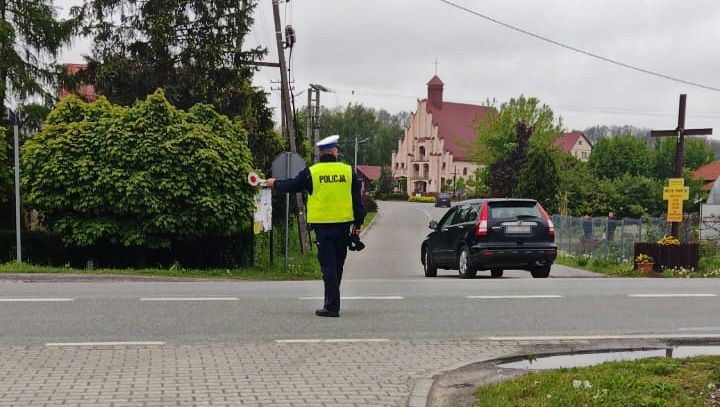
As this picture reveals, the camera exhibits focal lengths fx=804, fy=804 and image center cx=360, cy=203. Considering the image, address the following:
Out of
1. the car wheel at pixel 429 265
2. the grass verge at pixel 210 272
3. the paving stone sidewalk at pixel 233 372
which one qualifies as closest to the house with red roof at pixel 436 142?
the grass verge at pixel 210 272

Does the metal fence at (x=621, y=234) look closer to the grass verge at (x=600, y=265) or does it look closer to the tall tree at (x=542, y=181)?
the grass verge at (x=600, y=265)

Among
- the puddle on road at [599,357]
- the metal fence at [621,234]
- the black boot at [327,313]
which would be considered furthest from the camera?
the metal fence at [621,234]

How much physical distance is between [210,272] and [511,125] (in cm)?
6575

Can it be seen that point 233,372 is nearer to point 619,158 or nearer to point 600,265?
point 600,265

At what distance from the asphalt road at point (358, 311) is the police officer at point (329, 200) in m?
0.79

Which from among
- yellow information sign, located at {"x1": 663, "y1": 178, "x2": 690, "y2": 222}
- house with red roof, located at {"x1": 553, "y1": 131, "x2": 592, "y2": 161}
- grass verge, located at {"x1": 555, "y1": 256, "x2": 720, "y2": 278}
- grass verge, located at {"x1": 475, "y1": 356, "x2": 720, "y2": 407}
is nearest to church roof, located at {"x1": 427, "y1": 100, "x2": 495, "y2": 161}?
house with red roof, located at {"x1": 553, "y1": 131, "x2": 592, "y2": 161}

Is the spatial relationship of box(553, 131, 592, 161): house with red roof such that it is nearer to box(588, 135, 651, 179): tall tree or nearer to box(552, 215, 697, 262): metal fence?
box(588, 135, 651, 179): tall tree

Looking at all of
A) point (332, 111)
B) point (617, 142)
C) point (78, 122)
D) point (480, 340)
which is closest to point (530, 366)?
point (480, 340)

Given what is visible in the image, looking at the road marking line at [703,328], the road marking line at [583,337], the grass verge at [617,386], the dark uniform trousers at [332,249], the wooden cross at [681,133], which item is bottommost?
the road marking line at [703,328]

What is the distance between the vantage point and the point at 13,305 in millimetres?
9047

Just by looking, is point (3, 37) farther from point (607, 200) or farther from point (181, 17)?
point (607, 200)

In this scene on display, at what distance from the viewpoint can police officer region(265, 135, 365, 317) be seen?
26.6ft

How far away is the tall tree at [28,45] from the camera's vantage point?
28750 millimetres

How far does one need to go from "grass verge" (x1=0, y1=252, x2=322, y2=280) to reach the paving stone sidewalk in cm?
957
